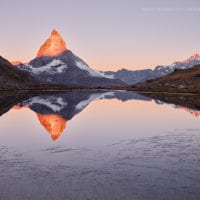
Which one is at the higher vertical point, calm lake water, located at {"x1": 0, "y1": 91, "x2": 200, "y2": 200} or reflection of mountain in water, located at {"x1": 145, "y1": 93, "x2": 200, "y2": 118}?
reflection of mountain in water, located at {"x1": 145, "y1": 93, "x2": 200, "y2": 118}

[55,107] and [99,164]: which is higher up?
[55,107]

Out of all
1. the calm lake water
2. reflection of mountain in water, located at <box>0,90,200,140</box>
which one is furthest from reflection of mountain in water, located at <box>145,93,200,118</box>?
the calm lake water

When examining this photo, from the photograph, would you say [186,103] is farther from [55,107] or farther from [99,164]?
[99,164]

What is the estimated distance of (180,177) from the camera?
70.2 ft

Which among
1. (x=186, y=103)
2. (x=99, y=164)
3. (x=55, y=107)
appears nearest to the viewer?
(x=99, y=164)

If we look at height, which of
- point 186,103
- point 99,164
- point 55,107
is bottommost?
point 99,164

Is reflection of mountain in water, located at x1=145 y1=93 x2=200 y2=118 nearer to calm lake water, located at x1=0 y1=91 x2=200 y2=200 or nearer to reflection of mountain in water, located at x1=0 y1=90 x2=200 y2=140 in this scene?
reflection of mountain in water, located at x1=0 y1=90 x2=200 y2=140

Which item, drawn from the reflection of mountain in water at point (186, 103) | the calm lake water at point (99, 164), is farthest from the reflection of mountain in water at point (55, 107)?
the calm lake water at point (99, 164)

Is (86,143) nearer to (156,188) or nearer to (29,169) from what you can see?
(29,169)

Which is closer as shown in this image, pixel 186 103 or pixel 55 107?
pixel 55 107

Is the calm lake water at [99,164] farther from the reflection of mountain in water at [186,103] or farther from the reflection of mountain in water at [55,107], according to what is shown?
the reflection of mountain in water at [186,103]

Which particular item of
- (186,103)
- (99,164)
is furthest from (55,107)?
(99,164)

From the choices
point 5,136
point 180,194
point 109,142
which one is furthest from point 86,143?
point 180,194

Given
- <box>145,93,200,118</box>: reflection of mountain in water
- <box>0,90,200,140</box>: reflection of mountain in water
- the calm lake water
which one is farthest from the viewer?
<box>145,93,200,118</box>: reflection of mountain in water
